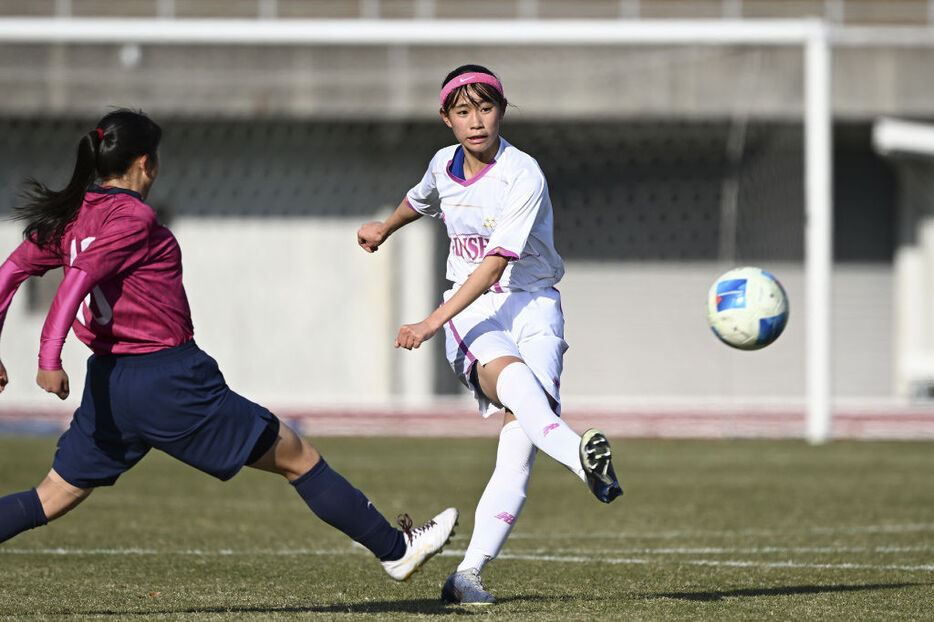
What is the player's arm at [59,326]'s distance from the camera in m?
3.91

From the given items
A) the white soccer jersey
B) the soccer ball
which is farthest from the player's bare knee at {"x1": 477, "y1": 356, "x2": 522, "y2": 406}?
the soccer ball

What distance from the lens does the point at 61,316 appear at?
3.91 metres

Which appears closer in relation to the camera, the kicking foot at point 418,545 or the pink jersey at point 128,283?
the pink jersey at point 128,283

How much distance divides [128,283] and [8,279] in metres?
0.41

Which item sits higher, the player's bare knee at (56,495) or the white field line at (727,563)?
the player's bare knee at (56,495)

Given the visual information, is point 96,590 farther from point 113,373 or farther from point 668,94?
point 668,94

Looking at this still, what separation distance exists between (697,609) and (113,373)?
1.96 metres

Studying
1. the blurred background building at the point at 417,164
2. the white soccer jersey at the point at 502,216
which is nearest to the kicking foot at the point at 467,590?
the white soccer jersey at the point at 502,216

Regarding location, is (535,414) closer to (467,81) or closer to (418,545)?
(418,545)

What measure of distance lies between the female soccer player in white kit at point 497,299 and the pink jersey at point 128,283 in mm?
749

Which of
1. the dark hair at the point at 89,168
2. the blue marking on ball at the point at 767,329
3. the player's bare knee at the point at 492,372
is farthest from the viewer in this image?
the blue marking on ball at the point at 767,329

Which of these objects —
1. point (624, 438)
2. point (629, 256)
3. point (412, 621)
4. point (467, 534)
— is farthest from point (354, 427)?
point (412, 621)

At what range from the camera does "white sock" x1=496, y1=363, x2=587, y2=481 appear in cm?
437

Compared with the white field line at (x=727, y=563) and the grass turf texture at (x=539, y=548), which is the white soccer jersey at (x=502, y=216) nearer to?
the grass turf texture at (x=539, y=548)
